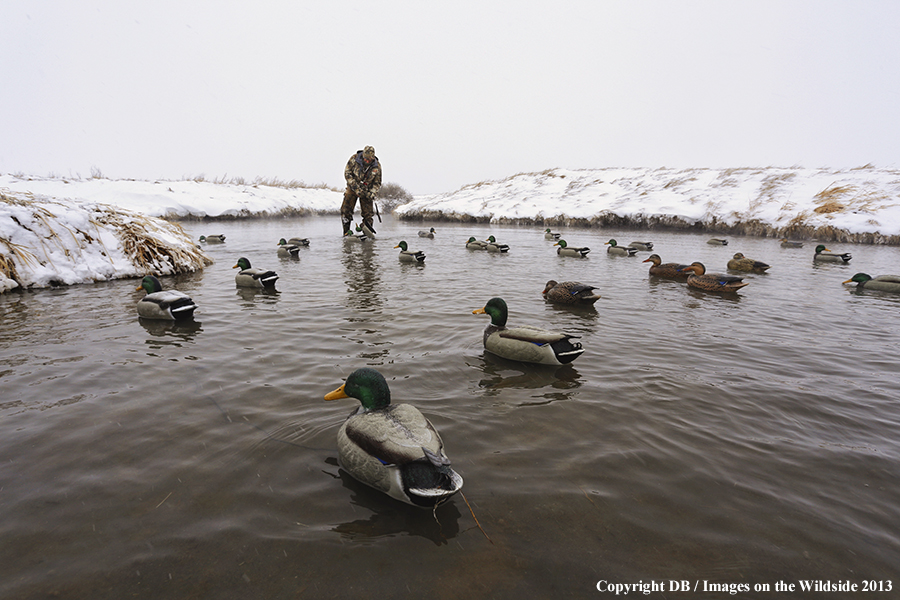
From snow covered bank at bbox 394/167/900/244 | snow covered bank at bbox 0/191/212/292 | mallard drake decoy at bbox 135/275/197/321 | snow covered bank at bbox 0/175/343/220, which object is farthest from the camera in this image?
snow covered bank at bbox 0/175/343/220

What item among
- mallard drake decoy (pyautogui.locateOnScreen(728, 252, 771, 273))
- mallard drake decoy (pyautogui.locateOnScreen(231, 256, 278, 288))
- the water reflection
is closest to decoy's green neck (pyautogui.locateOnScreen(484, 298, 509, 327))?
the water reflection

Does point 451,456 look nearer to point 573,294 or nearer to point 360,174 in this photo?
point 573,294

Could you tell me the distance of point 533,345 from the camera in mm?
5281

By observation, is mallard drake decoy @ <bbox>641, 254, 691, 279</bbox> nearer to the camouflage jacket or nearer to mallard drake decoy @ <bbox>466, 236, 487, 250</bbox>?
mallard drake decoy @ <bbox>466, 236, 487, 250</bbox>

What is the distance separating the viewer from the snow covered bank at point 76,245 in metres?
9.05

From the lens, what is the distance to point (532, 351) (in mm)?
5309


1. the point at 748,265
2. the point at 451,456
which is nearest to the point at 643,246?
the point at 748,265

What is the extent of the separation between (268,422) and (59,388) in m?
2.71

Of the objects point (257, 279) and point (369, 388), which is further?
point (257, 279)

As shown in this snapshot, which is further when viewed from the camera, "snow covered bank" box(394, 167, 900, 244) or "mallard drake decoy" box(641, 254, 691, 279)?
"snow covered bank" box(394, 167, 900, 244)

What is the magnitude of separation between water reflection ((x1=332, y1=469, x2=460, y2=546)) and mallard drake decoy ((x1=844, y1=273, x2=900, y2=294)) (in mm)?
13015

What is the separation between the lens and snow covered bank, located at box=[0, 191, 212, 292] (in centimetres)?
905

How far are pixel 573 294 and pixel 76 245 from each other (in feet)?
39.8

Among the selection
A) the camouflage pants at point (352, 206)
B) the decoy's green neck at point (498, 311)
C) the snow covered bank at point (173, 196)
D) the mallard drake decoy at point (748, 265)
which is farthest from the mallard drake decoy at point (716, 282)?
the snow covered bank at point (173, 196)
